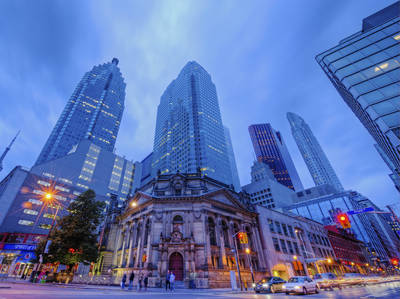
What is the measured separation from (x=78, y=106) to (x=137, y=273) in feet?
505

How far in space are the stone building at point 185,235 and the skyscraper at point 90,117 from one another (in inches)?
4286

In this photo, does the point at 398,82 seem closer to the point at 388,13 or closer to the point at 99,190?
the point at 388,13

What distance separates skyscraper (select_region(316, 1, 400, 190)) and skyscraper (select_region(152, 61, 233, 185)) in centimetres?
7379

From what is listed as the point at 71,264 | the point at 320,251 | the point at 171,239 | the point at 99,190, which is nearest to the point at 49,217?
the point at 99,190

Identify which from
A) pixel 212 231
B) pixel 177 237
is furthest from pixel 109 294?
pixel 212 231

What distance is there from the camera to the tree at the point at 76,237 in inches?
1127

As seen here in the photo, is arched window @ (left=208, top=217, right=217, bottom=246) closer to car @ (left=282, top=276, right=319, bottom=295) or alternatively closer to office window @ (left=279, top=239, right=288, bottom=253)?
car @ (left=282, top=276, right=319, bottom=295)

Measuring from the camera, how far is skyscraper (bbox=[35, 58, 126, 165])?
13088 cm

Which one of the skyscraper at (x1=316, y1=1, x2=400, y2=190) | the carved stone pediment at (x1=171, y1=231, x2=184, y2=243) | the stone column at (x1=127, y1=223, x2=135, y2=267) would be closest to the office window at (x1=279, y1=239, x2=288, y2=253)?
the carved stone pediment at (x1=171, y1=231, x2=184, y2=243)

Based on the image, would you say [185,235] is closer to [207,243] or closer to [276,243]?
[207,243]

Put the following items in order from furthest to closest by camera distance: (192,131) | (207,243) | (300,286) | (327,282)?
(192,131) < (207,243) < (327,282) < (300,286)

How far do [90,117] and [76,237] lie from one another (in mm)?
142786

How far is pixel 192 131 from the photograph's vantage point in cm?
10962

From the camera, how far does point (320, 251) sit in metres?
57.2
